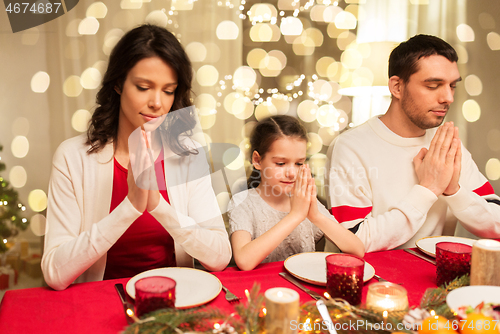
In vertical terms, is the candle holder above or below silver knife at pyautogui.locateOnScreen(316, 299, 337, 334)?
above

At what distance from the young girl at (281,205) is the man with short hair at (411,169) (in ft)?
0.50

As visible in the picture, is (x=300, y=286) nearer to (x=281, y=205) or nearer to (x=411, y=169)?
(x=281, y=205)

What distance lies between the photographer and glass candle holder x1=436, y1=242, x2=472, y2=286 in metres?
0.85

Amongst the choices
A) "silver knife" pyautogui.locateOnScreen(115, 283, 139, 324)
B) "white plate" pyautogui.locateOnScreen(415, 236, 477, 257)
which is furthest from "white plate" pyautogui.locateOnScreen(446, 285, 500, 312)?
"silver knife" pyautogui.locateOnScreen(115, 283, 139, 324)

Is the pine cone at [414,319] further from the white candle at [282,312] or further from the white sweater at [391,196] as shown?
the white sweater at [391,196]

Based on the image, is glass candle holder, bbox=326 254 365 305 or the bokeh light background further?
the bokeh light background

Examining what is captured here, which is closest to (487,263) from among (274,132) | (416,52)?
(274,132)

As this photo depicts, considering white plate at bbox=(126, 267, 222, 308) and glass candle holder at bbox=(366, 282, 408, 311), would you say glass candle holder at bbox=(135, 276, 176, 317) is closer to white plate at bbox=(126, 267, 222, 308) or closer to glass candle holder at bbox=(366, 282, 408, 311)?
white plate at bbox=(126, 267, 222, 308)

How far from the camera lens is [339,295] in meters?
0.78

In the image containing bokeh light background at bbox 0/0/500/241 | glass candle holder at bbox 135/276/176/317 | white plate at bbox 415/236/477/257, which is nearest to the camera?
glass candle holder at bbox 135/276/176/317

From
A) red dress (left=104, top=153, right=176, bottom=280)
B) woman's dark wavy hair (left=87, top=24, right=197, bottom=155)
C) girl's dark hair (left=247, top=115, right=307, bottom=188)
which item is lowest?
red dress (left=104, top=153, right=176, bottom=280)

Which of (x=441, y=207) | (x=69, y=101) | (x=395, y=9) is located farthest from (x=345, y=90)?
(x=69, y=101)

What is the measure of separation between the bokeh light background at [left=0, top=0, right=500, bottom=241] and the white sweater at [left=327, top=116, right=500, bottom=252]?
64cm

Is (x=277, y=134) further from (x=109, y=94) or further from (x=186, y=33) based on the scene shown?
(x=186, y=33)
